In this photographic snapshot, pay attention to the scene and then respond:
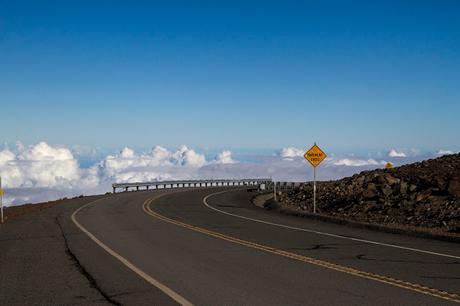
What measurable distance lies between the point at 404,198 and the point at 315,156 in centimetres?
430

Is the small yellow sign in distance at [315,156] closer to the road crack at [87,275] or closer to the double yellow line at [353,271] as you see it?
the double yellow line at [353,271]

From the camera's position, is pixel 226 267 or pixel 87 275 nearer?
pixel 87 275

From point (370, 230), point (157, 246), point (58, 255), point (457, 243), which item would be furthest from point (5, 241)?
point (457, 243)

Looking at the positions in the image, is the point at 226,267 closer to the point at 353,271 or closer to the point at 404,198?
the point at 353,271

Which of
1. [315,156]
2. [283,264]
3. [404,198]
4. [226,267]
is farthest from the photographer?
[315,156]

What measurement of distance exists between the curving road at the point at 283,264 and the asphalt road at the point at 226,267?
0.02 metres

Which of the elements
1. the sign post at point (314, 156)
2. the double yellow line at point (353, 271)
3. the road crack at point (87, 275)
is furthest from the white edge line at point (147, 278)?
the sign post at point (314, 156)

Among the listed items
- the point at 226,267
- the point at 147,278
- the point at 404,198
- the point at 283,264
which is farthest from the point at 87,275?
the point at 404,198

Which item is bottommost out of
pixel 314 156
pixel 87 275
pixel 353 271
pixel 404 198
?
pixel 87 275

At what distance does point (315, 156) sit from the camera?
73.8ft

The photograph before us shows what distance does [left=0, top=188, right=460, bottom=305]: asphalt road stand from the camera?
7.39 meters

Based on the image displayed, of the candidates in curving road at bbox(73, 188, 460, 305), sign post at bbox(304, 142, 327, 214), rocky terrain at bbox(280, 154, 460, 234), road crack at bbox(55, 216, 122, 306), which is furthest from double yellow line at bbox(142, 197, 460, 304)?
sign post at bbox(304, 142, 327, 214)

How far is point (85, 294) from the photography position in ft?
25.3

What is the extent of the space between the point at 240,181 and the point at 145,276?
60.5 metres
